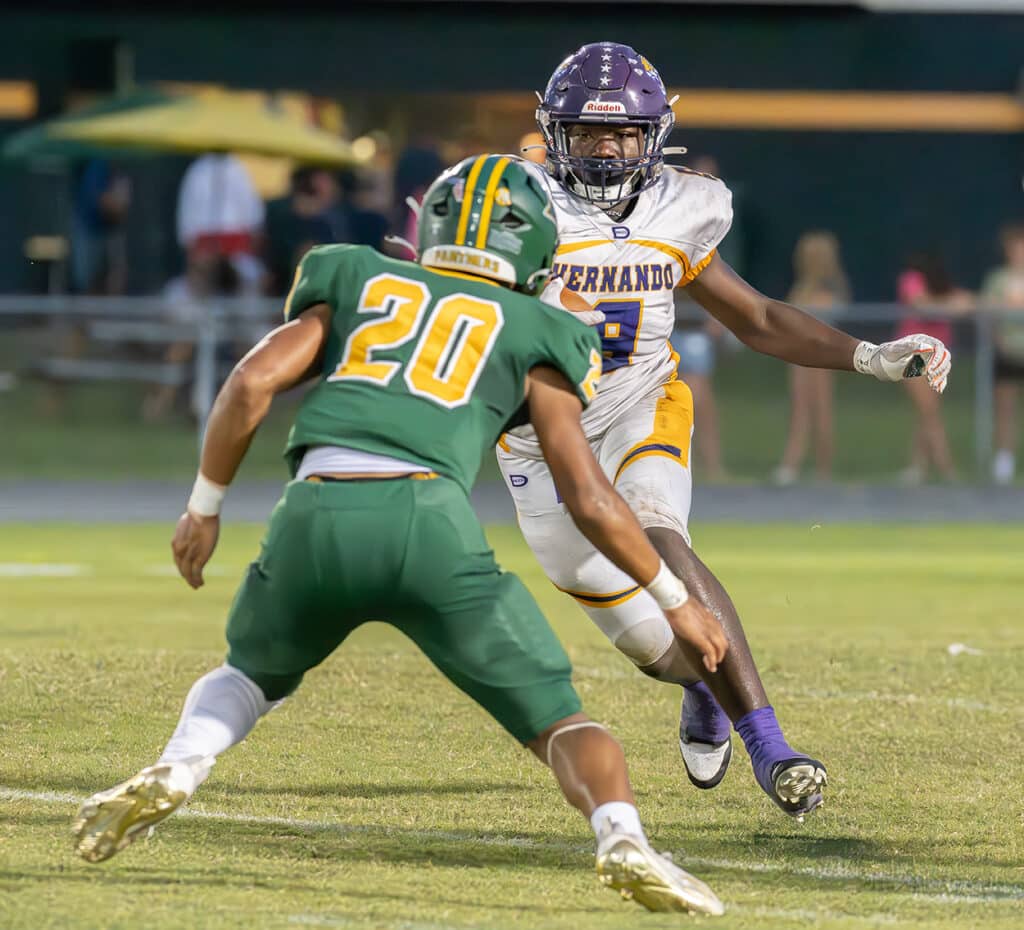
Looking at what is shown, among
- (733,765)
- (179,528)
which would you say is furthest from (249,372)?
(733,765)

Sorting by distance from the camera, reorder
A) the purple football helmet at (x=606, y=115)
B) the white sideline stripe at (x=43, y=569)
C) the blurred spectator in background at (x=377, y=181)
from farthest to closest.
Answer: the blurred spectator in background at (x=377, y=181)
the white sideline stripe at (x=43, y=569)
the purple football helmet at (x=606, y=115)

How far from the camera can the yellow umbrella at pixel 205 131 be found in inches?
757

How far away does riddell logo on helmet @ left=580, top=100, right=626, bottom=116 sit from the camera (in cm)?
631

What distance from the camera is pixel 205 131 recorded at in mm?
19203

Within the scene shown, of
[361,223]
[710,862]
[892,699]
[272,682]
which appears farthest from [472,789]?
[361,223]

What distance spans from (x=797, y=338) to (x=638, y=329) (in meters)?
0.48

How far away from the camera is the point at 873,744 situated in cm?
683

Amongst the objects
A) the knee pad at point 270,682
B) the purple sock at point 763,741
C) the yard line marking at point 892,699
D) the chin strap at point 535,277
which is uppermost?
the chin strap at point 535,277

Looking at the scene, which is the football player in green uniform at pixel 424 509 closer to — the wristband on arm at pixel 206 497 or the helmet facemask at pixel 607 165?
the wristband on arm at pixel 206 497

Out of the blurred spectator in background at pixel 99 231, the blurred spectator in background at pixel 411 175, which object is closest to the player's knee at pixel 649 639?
the blurred spectator in background at pixel 411 175

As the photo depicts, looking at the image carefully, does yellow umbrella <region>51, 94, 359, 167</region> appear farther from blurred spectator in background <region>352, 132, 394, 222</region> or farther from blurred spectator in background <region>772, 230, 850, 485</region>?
blurred spectator in background <region>772, 230, 850, 485</region>

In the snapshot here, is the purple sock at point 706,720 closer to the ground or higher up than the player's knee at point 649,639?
closer to the ground

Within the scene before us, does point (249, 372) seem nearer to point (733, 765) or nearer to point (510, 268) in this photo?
point (510, 268)

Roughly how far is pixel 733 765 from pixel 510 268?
2.36 metres
